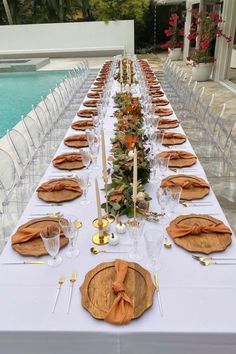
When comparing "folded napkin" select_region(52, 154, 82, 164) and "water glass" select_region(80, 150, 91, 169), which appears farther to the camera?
"folded napkin" select_region(52, 154, 82, 164)

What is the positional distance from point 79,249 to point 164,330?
56cm

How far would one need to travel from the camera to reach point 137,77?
241 inches

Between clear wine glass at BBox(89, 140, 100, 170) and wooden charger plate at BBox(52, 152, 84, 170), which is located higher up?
clear wine glass at BBox(89, 140, 100, 170)

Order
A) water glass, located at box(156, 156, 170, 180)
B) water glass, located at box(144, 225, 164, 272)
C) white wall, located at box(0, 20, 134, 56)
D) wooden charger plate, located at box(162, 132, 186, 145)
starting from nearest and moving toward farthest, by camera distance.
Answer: water glass, located at box(144, 225, 164, 272), water glass, located at box(156, 156, 170, 180), wooden charger plate, located at box(162, 132, 186, 145), white wall, located at box(0, 20, 134, 56)

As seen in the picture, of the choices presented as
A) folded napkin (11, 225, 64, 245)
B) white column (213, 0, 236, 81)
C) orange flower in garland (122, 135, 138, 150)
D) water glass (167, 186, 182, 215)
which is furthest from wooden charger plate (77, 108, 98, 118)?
white column (213, 0, 236, 81)

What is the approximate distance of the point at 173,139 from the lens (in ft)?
9.63

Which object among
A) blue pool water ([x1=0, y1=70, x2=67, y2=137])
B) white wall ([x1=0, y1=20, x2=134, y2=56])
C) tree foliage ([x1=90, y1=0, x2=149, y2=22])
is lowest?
blue pool water ([x1=0, y1=70, x2=67, y2=137])

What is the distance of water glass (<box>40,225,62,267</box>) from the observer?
1.41 metres

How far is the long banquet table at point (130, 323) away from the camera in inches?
45.2

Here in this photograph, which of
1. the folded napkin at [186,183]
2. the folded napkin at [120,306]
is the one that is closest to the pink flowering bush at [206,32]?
the folded napkin at [186,183]

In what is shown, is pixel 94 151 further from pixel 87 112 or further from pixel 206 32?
pixel 206 32

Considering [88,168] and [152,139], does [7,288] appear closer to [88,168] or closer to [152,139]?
[88,168]

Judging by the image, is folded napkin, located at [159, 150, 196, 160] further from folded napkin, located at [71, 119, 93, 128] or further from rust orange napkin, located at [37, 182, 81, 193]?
folded napkin, located at [71, 119, 93, 128]

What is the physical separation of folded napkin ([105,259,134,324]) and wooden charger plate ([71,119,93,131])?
2252 mm
